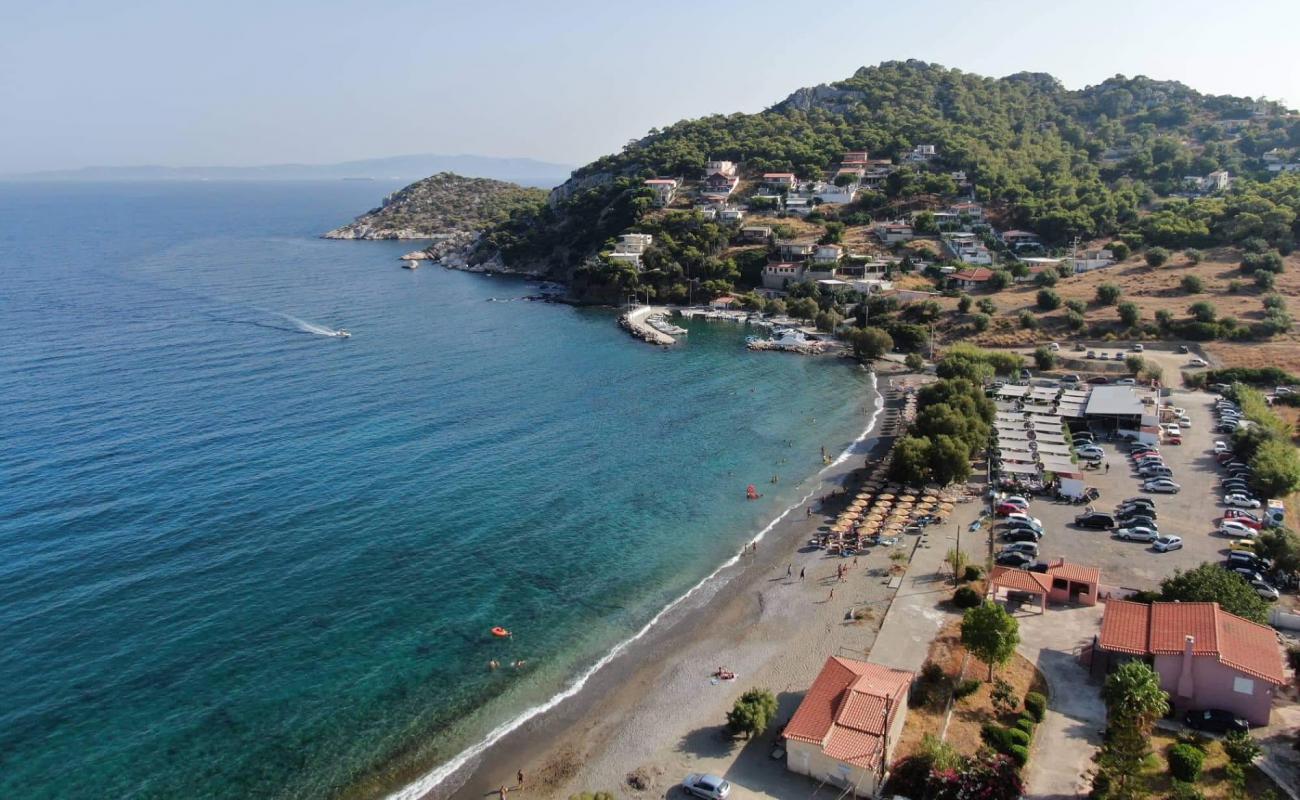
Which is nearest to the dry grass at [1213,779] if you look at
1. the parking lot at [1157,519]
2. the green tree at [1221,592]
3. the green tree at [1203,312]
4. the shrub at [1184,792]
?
the shrub at [1184,792]

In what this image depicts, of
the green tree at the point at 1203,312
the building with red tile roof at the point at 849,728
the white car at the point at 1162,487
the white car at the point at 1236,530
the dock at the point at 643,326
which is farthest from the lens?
the dock at the point at 643,326

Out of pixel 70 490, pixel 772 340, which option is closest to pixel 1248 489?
pixel 772 340

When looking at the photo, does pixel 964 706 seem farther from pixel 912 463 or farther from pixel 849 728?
pixel 912 463

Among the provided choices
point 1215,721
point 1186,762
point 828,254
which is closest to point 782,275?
point 828,254

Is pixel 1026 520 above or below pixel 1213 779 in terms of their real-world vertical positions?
below

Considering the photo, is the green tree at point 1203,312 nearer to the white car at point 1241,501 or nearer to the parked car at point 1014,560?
the white car at point 1241,501

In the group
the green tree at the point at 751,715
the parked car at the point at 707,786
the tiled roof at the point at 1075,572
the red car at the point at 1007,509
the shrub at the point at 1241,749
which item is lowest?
the parked car at the point at 707,786
